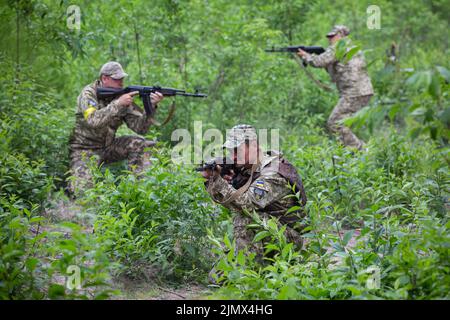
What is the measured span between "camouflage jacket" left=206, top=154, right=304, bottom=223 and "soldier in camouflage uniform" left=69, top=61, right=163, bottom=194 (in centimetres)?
240

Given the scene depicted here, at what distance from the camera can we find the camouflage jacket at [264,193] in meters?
5.00

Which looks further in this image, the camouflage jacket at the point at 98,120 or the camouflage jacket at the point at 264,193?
the camouflage jacket at the point at 98,120

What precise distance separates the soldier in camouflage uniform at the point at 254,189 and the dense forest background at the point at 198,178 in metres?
0.17

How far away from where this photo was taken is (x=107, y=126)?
7582 millimetres

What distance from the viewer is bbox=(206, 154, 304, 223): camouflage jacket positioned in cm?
500

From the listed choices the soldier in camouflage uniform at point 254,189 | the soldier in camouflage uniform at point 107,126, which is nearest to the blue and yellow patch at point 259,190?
the soldier in camouflage uniform at point 254,189

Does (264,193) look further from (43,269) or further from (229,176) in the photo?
(43,269)

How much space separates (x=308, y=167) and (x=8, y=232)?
3670 millimetres

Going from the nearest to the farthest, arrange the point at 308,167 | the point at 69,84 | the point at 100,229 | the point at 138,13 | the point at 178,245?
the point at 100,229, the point at 178,245, the point at 308,167, the point at 138,13, the point at 69,84

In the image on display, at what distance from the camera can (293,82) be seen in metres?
10.7

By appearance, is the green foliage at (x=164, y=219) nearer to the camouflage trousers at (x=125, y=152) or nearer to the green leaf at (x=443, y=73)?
the camouflage trousers at (x=125, y=152)

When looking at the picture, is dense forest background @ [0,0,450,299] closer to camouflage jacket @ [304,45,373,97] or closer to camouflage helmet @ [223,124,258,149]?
camouflage helmet @ [223,124,258,149]
